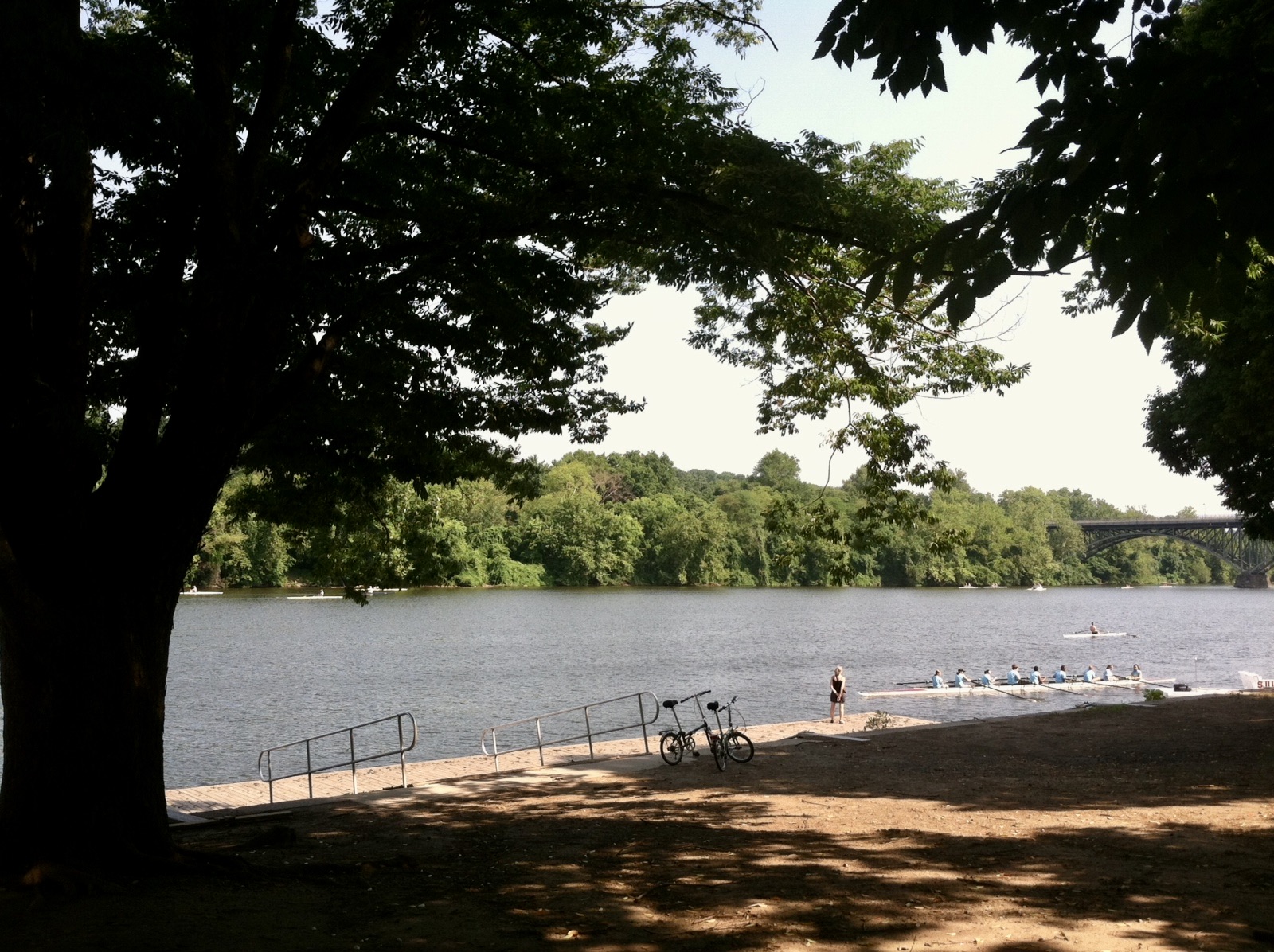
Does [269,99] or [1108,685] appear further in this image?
[1108,685]

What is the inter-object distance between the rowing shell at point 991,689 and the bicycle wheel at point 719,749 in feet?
75.9

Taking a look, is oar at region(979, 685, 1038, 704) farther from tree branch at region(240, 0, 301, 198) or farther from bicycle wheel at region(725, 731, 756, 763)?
tree branch at region(240, 0, 301, 198)

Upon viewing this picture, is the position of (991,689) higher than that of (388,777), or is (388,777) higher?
(388,777)

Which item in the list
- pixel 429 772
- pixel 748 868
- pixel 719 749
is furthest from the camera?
pixel 429 772

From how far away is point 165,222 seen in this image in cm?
854

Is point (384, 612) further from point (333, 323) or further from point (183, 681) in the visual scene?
point (333, 323)

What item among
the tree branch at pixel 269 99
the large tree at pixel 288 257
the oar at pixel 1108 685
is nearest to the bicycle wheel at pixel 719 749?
the large tree at pixel 288 257

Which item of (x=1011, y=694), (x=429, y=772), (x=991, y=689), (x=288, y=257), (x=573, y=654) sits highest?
(x=288, y=257)

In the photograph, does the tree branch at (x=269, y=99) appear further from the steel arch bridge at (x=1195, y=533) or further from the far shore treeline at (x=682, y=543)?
the steel arch bridge at (x=1195, y=533)

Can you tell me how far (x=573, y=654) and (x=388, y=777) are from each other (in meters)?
31.6

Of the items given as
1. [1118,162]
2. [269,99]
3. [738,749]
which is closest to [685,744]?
[738,749]

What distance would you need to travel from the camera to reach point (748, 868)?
26.2 feet

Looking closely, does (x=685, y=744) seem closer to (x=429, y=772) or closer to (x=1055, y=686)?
(x=429, y=772)

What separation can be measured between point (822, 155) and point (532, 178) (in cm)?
276
